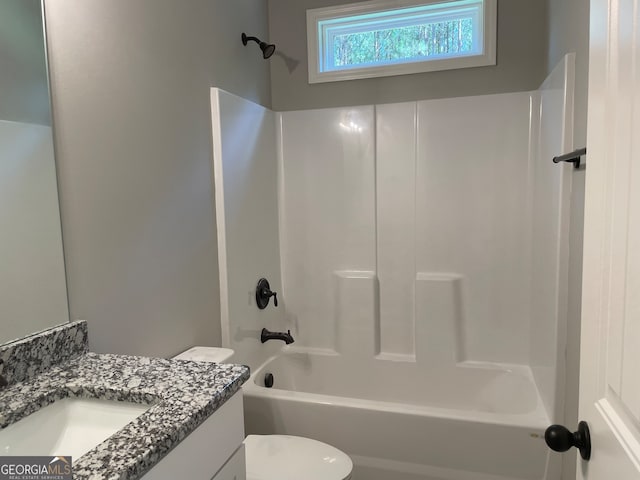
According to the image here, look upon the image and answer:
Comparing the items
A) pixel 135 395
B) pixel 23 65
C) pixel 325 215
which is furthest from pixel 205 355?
pixel 325 215

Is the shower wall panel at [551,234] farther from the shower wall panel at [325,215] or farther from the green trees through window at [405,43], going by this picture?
the shower wall panel at [325,215]

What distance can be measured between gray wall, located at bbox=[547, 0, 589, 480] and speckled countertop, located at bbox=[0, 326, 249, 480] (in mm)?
1236

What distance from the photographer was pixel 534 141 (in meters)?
2.38

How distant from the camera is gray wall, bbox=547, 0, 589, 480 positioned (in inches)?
60.2

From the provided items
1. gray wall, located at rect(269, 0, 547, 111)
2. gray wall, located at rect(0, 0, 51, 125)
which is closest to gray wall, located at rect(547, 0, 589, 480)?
gray wall, located at rect(269, 0, 547, 111)

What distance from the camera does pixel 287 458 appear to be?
5.42 ft

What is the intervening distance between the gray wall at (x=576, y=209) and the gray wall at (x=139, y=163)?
4.98 feet

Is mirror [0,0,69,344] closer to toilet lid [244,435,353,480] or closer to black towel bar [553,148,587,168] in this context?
toilet lid [244,435,353,480]

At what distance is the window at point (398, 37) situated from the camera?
8.00 feet

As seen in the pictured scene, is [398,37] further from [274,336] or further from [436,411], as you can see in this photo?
[436,411]

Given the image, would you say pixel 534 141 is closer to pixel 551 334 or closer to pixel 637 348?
pixel 551 334

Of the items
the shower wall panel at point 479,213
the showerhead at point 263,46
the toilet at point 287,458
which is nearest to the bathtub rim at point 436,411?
the toilet at point 287,458

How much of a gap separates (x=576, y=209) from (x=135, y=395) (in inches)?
63.5

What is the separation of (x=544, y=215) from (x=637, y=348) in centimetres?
171
